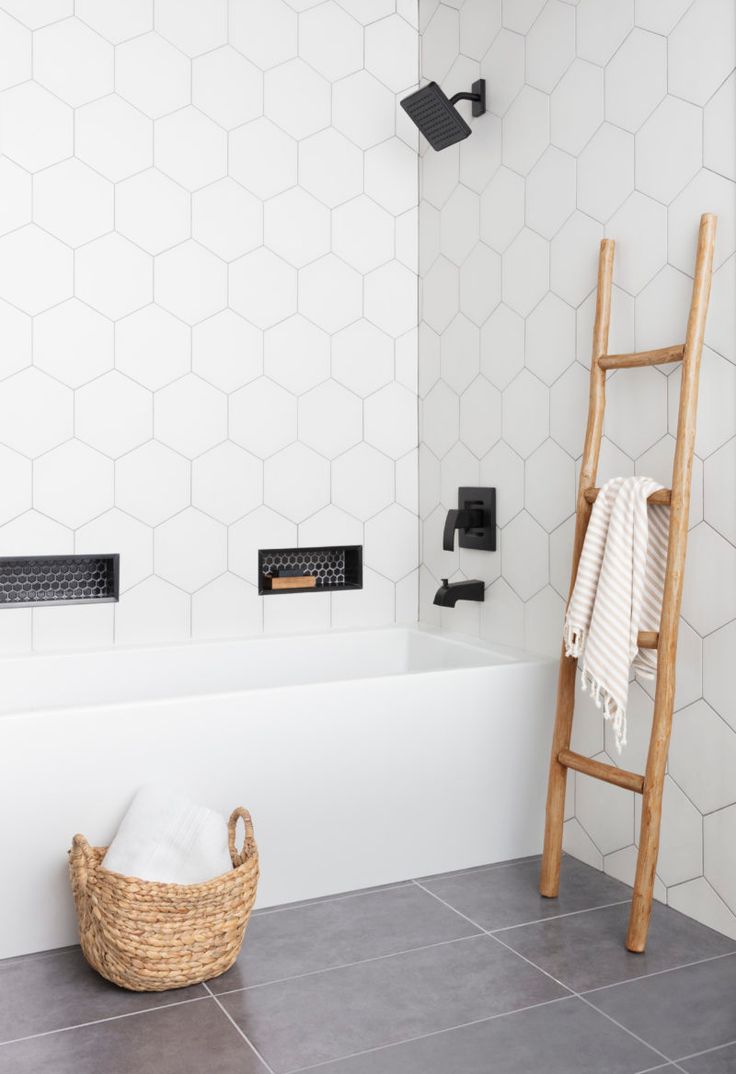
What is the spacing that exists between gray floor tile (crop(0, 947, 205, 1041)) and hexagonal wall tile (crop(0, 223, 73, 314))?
1.58 m

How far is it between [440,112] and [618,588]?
4.73ft

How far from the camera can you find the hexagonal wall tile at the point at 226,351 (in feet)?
9.19

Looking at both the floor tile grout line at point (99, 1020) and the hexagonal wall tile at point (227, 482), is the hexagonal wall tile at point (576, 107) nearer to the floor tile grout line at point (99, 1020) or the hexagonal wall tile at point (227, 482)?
the hexagonal wall tile at point (227, 482)

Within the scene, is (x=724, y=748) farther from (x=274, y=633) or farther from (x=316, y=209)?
(x=316, y=209)

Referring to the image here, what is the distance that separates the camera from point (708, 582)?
2059mm

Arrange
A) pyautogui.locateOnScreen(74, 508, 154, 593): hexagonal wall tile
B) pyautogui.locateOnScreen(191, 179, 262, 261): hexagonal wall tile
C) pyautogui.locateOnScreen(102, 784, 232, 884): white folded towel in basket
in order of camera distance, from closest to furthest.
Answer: pyautogui.locateOnScreen(102, 784, 232, 884): white folded towel in basket < pyautogui.locateOnScreen(74, 508, 154, 593): hexagonal wall tile < pyautogui.locateOnScreen(191, 179, 262, 261): hexagonal wall tile

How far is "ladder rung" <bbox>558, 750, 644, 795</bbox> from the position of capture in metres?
2.03

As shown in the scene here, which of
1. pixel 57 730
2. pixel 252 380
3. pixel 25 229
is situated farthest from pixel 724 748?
pixel 25 229

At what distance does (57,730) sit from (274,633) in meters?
1.02

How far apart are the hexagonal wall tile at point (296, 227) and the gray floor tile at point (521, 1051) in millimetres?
2087

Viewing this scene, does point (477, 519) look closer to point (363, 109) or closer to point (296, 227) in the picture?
point (296, 227)

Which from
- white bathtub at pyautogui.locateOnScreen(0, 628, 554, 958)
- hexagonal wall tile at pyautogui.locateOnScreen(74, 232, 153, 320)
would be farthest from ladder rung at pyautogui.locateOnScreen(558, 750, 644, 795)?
Result: hexagonal wall tile at pyautogui.locateOnScreen(74, 232, 153, 320)

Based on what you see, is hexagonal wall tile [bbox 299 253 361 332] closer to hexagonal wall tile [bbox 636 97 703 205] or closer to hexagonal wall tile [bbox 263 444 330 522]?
hexagonal wall tile [bbox 263 444 330 522]

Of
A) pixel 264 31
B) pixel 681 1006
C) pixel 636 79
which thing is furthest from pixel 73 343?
pixel 681 1006
